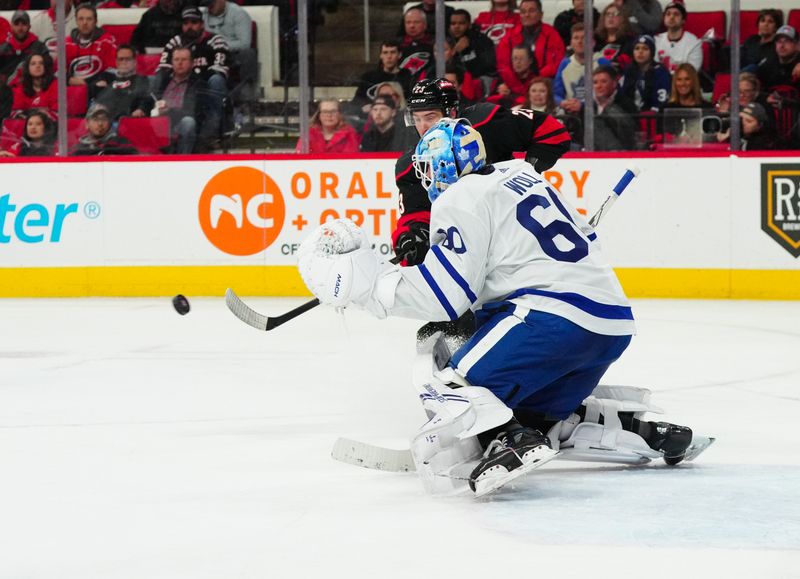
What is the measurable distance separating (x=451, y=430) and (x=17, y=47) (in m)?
5.80

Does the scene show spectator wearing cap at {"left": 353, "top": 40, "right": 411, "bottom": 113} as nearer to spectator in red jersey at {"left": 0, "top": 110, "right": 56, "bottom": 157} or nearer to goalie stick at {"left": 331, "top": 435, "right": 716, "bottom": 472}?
spectator in red jersey at {"left": 0, "top": 110, "right": 56, "bottom": 157}

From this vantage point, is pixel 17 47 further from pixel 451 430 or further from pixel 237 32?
pixel 451 430

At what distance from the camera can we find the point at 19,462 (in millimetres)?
3176

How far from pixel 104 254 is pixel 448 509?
5317mm

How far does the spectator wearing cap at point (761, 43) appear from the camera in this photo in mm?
7180

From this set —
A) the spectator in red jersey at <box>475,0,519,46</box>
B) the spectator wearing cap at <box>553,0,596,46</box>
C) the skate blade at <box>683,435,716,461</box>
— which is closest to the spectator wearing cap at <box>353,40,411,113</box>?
the spectator in red jersey at <box>475,0,519,46</box>

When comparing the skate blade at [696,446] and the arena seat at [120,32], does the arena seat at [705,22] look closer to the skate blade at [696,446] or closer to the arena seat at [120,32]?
the arena seat at [120,32]

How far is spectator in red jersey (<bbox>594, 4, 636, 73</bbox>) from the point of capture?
289 inches

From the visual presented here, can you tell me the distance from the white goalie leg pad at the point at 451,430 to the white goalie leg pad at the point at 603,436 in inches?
12.1

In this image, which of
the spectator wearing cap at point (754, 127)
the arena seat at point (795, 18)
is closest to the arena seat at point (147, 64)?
the spectator wearing cap at point (754, 127)

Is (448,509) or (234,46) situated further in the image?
(234,46)

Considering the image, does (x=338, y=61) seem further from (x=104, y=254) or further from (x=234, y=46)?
(x=104, y=254)

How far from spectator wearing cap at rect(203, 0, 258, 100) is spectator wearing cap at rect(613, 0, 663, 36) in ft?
6.96

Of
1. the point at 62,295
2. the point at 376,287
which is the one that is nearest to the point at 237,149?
the point at 62,295
